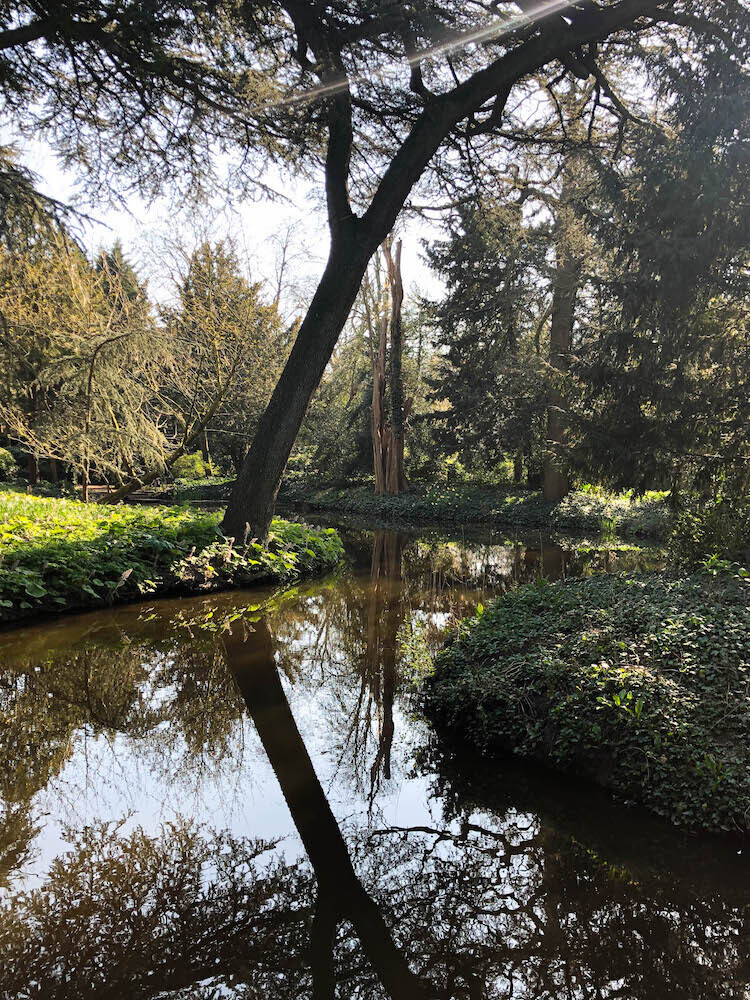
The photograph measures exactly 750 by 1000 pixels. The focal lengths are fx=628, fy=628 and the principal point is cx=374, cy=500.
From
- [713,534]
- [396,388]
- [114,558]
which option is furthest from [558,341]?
[114,558]

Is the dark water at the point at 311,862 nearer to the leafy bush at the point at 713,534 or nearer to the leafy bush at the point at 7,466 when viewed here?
the leafy bush at the point at 713,534

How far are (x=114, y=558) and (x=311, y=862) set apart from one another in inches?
220

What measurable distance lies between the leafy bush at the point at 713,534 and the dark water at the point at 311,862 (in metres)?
4.64

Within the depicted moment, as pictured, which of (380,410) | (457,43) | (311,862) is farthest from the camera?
(380,410)

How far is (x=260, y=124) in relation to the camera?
8.11 meters

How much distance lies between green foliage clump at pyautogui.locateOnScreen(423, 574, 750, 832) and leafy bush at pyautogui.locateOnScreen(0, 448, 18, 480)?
22.7m

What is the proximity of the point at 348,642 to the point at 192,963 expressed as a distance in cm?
436

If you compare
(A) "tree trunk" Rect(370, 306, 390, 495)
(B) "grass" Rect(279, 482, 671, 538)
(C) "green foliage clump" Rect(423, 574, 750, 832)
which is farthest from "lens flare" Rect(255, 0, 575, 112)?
(A) "tree trunk" Rect(370, 306, 390, 495)

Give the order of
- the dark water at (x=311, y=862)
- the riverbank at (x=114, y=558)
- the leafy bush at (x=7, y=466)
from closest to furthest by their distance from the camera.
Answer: the dark water at (x=311, y=862)
the riverbank at (x=114, y=558)
the leafy bush at (x=7, y=466)

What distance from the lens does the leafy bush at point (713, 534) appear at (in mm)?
7363

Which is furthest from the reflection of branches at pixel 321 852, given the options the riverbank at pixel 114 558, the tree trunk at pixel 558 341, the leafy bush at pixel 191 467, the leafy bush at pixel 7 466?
the leafy bush at pixel 7 466

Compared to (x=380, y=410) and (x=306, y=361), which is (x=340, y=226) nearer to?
(x=306, y=361)

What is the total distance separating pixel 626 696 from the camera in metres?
3.87

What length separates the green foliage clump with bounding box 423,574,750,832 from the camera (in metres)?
3.49
